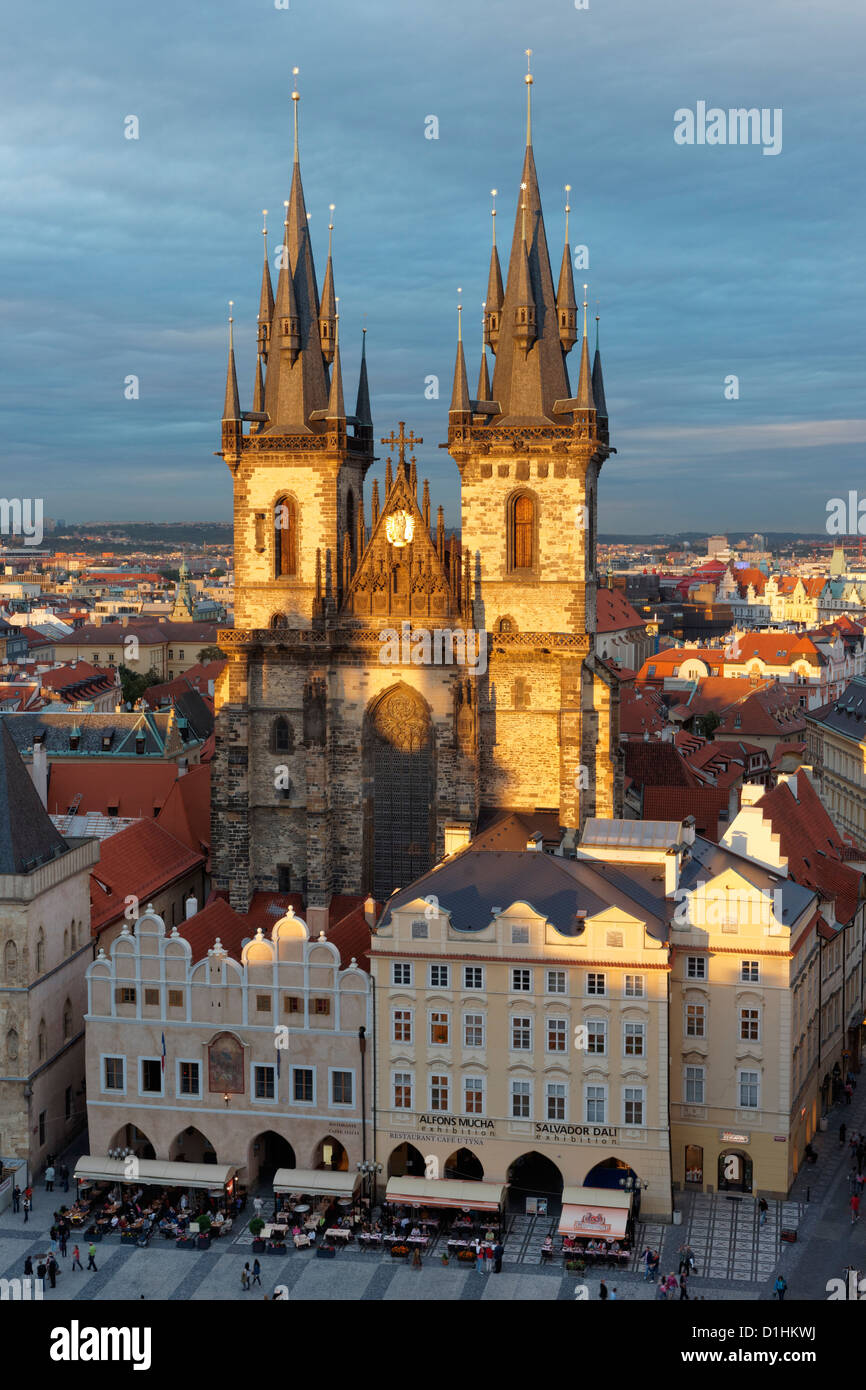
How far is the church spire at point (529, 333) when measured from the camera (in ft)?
245

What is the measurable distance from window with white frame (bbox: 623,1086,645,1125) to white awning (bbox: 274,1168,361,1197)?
1016 centimetres

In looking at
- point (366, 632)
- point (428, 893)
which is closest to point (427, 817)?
point (366, 632)

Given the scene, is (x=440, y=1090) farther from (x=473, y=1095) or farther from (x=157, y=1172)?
(x=157, y=1172)

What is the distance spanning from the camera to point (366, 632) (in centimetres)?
7431

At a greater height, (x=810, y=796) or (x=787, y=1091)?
(x=810, y=796)

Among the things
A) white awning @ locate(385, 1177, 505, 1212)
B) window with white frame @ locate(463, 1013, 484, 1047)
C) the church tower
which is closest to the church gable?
the church tower

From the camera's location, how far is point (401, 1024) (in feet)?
183

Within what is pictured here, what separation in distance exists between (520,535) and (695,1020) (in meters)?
28.0

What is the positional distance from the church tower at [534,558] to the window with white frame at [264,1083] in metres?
21.6

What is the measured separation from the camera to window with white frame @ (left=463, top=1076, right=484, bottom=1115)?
55.0 metres

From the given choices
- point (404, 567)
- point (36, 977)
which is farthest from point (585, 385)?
point (36, 977)

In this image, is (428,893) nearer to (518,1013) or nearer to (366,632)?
(518,1013)

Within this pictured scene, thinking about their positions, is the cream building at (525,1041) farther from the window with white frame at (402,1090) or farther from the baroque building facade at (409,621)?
the baroque building facade at (409,621)
